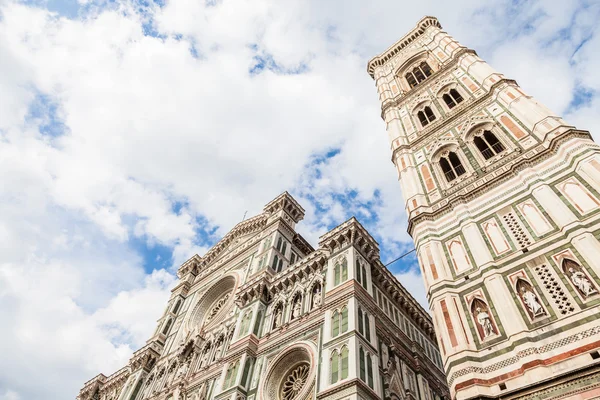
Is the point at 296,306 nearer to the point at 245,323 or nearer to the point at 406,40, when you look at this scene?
the point at 245,323

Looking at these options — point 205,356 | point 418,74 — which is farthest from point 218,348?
point 418,74

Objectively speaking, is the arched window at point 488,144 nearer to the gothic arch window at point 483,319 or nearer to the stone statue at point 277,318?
the gothic arch window at point 483,319

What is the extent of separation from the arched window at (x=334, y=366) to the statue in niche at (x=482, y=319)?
189 inches

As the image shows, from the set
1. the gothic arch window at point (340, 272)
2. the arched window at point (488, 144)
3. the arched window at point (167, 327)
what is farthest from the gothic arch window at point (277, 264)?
the arched window at point (488, 144)

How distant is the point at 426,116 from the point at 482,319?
14187mm

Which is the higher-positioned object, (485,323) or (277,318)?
(277,318)

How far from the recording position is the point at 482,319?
11.1 m

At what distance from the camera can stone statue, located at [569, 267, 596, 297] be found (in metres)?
9.69

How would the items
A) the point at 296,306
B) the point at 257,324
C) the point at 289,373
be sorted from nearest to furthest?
1. the point at 289,373
2. the point at 296,306
3. the point at 257,324

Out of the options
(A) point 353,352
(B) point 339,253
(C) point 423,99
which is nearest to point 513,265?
(A) point 353,352

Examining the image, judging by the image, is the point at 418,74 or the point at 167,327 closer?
the point at 418,74

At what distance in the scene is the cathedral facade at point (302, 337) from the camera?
1416 centimetres

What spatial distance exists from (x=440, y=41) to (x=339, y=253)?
18884mm

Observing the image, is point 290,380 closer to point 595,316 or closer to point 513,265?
point 513,265
